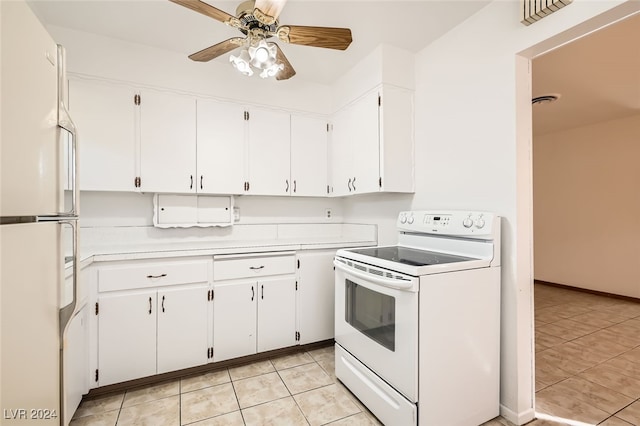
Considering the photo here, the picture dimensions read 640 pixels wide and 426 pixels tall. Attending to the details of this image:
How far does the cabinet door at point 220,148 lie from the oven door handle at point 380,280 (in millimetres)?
1264

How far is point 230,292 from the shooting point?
2248 millimetres

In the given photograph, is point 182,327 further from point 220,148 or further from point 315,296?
point 220,148

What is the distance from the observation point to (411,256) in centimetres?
188

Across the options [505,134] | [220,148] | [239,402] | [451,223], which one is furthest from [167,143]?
[505,134]

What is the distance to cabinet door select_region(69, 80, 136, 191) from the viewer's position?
2131 mm

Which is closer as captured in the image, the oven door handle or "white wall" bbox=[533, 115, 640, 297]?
the oven door handle

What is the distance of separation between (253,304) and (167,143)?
1471mm

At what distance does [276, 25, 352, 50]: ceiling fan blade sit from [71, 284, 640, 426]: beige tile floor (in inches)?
86.2

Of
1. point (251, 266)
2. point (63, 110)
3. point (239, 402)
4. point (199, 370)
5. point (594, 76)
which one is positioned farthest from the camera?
point (594, 76)

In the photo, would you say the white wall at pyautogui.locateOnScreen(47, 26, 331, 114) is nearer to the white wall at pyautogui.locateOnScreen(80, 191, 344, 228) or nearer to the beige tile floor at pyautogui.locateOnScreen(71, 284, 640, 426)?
the white wall at pyautogui.locateOnScreen(80, 191, 344, 228)

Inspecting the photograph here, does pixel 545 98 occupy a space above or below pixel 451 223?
above

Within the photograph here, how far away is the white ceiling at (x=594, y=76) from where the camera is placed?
7.19 ft

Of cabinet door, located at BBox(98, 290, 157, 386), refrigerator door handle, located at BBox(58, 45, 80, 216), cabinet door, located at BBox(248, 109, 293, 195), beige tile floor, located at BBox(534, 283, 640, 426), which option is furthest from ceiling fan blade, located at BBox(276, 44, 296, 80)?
beige tile floor, located at BBox(534, 283, 640, 426)

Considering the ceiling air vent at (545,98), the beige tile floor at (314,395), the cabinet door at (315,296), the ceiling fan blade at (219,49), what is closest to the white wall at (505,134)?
the beige tile floor at (314,395)
